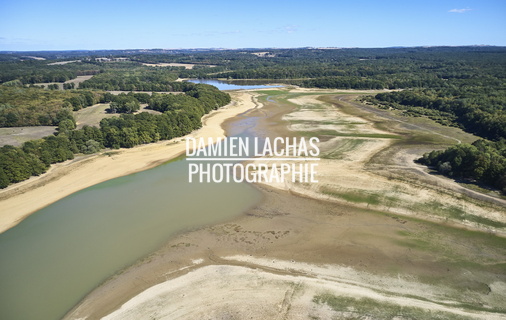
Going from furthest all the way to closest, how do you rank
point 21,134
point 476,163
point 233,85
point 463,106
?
point 233,85 → point 463,106 → point 21,134 → point 476,163

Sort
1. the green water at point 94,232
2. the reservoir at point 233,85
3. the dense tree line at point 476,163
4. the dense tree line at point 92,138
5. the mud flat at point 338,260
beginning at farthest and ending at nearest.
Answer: the reservoir at point 233,85, the dense tree line at point 92,138, the dense tree line at point 476,163, the green water at point 94,232, the mud flat at point 338,260

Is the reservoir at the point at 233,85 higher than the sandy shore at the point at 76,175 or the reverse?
higher

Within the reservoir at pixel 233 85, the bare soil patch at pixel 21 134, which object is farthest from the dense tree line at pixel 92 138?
the reservoir at pixel 233 85

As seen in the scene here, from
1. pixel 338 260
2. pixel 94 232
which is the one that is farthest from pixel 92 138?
pixel 338 260

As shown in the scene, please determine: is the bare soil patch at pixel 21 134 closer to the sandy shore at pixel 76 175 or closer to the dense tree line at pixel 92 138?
the dense tree line at pixel 92 138

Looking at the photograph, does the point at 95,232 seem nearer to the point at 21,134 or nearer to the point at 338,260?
the point at 338,260

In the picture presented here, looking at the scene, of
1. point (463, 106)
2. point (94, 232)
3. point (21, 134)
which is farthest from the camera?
point (463, 106)

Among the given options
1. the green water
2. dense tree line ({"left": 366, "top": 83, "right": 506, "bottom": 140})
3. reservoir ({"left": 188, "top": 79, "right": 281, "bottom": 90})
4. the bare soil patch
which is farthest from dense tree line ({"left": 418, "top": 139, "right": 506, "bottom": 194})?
reservoir ({"left": 188, "top": 79, "right": 281, "bottom": 90})
